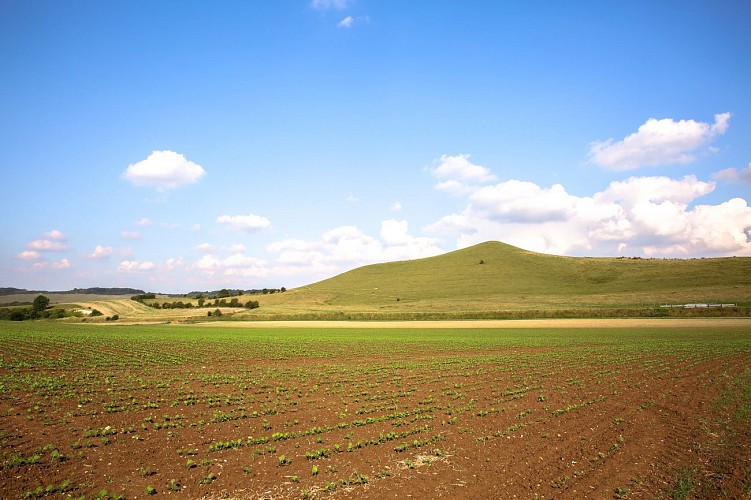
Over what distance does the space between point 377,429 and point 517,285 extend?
12410 cm

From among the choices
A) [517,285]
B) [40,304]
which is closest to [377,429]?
[517,285]

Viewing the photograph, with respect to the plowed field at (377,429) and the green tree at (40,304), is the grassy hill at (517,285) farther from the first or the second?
the plowed field at (377,429)

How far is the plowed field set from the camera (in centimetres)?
1175

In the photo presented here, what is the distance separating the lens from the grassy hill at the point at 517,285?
→ 355 feet

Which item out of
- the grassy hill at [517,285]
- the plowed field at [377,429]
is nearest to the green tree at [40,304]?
the grassy hill at [517,285]

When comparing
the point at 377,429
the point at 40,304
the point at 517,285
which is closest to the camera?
the point at 377,429

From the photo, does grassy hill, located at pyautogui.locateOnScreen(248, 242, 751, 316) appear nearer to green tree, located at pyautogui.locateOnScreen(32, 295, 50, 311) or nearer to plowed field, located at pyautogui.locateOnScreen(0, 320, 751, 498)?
green tree, located at pyautogui.locateOnScreen(32, 295, 50, 311)

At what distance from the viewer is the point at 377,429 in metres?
16.8

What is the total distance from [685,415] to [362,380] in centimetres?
1597

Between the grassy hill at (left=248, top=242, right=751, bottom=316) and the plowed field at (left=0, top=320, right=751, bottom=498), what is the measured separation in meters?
77.7

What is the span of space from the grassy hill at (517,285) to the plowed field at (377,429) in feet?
255

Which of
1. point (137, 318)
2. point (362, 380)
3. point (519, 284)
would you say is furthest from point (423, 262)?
point (362, 380)

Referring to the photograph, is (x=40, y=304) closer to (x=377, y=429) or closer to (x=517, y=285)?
(x=517, y=285)

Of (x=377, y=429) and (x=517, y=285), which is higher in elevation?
(x=517, y=285)
